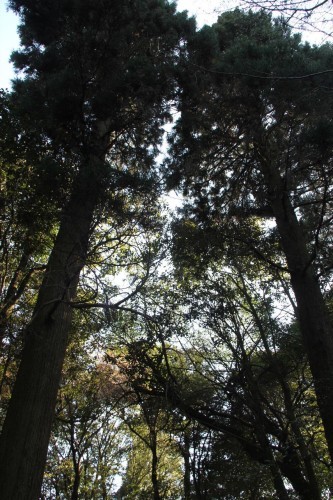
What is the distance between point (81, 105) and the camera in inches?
241

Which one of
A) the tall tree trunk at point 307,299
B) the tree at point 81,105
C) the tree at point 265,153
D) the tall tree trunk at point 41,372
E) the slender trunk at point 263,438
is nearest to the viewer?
the tall tree trunk at point 41,372

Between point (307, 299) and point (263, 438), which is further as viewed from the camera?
point (307, 299)

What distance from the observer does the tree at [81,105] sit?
14.7ft

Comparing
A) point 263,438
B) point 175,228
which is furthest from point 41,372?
point 175,228

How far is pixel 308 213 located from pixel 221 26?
4376mm

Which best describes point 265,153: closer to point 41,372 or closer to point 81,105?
point 81,105

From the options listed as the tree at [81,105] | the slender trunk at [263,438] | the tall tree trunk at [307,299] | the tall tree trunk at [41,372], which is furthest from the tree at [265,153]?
the tall tree trunk at [41,372]

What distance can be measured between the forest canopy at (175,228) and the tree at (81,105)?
28 millimetres

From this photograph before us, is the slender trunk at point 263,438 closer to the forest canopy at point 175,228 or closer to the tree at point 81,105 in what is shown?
the forest canopy at point 175,228

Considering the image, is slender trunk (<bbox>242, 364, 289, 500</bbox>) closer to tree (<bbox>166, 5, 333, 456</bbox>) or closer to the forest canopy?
the forest canopy

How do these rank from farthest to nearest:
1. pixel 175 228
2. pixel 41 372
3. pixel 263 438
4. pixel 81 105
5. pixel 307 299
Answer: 1. pixel 175 228
2. pixel 307 299
3. pixel 81 105
4. pixel 263 438
5. pixel 41 372

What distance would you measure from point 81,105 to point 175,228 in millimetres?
2658

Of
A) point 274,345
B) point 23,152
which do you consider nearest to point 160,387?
point 274,345

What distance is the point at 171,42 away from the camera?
7.54m
